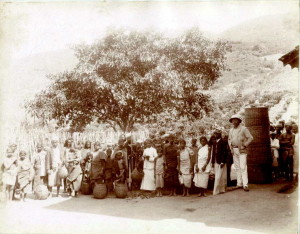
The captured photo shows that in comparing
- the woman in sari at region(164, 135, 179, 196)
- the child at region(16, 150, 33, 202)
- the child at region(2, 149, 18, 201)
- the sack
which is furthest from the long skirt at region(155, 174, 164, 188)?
the child at region(2, 149, 18, 201)

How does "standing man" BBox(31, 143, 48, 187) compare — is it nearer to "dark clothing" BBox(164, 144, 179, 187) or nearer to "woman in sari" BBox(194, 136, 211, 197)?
"dark clothing" BBox(164, 144, 179, 187)

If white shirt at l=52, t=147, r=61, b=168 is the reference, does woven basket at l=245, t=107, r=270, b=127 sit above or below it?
above

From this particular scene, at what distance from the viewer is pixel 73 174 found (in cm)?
856

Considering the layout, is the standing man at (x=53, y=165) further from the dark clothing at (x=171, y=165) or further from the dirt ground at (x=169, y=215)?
the dark clothing at (x=171, y=165)

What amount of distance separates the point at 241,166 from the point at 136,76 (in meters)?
4.40

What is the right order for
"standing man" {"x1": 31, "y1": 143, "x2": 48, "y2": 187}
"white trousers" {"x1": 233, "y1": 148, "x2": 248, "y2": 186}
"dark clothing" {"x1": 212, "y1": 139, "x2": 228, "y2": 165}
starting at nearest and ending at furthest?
"white trousers" {"x1": 233, "y1": 148, "x2": 248, "y2": 186} < "dark clothing" {"x1": 212, "y1": 139, "x2": 228, "y2": 165} < "standing man" {"x1": 31, "y1": 143, "x2": 48, "y2": 187}

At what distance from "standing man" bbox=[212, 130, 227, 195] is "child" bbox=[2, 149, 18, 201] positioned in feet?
15.5

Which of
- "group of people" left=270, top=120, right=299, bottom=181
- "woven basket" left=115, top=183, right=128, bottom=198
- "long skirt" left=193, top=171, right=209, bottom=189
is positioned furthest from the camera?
"woven basket" left=115, top=183, right=128, bottom=198

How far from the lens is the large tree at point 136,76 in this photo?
9969mm

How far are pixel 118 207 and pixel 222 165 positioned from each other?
2.51 metres

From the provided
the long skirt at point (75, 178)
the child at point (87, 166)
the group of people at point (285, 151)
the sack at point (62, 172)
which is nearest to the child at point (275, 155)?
the group of people at point (285, 151)

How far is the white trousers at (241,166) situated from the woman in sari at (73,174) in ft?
13.1

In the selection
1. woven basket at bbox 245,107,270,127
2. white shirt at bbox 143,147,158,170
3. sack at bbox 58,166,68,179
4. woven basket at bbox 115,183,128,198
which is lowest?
woven basket at bbox 115,183,128,198

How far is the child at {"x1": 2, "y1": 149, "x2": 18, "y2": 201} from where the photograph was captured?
24.8ft
